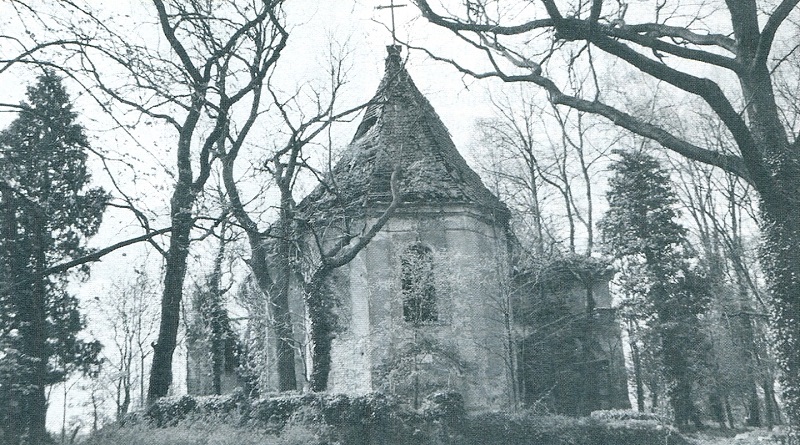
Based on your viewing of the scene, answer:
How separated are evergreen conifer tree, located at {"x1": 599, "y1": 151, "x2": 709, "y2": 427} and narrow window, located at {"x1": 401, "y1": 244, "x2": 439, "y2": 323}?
37.5ft

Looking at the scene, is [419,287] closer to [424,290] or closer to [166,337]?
[424,290]

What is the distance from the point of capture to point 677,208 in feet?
89.7

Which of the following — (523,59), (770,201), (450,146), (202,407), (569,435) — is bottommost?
(569,435)

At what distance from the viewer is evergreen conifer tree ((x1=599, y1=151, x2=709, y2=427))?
25531 millimetres

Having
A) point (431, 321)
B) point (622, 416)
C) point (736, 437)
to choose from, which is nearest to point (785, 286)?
point (622, 416)

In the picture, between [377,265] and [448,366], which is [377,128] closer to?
[377,265]

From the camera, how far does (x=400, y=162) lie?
19656 mm

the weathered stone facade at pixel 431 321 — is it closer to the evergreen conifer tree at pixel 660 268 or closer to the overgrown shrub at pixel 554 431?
the overgrown shrub at pixel 554 431

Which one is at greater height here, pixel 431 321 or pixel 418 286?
pixel 418 286

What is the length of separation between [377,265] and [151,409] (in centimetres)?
728

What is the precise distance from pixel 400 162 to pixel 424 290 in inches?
150

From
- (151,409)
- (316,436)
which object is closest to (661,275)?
(316,436)

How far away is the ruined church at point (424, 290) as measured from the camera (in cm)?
1828

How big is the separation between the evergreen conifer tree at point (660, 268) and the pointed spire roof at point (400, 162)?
26.9ft
